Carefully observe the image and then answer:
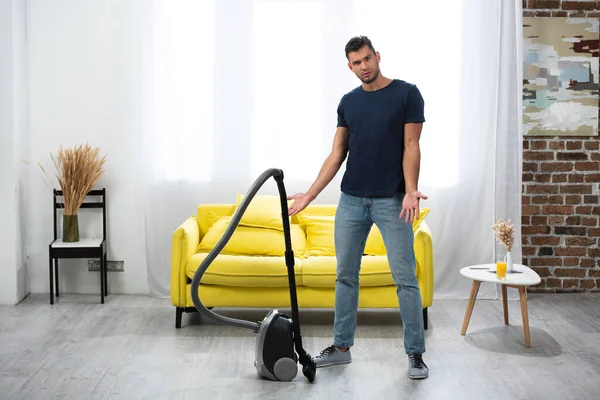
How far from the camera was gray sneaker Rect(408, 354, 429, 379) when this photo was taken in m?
3.70

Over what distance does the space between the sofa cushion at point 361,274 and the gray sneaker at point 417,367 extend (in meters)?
0.83

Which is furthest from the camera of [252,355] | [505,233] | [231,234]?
[505,233]

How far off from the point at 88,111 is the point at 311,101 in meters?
1.54

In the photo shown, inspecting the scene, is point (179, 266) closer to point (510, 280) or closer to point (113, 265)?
point (113, 265)

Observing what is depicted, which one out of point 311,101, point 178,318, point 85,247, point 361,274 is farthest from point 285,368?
point 311,101

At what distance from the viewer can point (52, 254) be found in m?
5.18

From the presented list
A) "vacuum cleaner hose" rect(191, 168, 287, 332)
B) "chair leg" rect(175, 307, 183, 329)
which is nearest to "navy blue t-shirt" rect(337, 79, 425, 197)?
"vacuum cleaner hose" rect(191, 168, 287, 332)

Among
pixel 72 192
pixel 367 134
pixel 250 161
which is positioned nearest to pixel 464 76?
pixel 250 161

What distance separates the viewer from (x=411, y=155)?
3611 mm

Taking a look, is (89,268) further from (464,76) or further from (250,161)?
(464,76)

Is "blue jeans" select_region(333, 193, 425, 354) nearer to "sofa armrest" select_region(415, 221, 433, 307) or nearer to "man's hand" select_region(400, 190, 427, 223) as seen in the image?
"man's hand" select_region(400, 190, 427, 223)

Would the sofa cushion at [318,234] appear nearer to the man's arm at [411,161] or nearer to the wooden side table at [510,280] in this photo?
the wooden side table at [510,280]

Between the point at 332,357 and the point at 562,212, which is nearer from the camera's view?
the point at 332,357

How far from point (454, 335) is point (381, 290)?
0.48 meters
